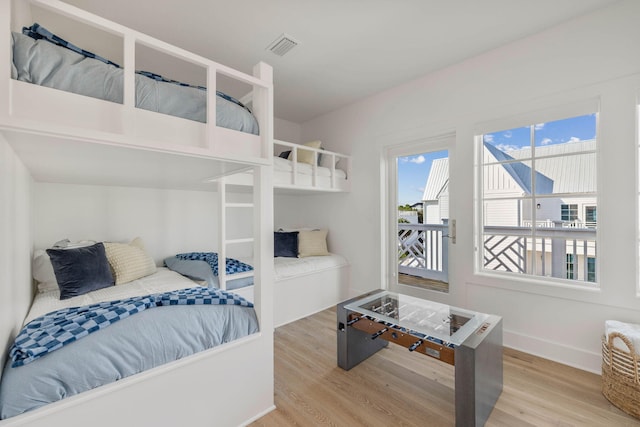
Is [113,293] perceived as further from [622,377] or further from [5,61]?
[622,377]

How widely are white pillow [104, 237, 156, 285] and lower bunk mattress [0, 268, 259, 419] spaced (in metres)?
0.42

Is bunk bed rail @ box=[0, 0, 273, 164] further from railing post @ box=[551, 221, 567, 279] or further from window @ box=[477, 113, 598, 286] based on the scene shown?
railing post @ box=[551, 221, 567, 279]

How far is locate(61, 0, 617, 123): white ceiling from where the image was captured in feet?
6.03

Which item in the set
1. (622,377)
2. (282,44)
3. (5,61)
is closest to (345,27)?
(282,44)

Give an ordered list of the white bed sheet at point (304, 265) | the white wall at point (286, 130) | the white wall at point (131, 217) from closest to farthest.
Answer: the white wall at point (131, 217) < the white bed sheet at point (304, 265) < the white wall at point (286, 130)

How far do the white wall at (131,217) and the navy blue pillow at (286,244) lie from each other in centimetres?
50

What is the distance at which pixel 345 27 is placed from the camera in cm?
206

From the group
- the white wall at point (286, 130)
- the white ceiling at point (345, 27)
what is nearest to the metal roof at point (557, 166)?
the white ceiling at point (345, 27)

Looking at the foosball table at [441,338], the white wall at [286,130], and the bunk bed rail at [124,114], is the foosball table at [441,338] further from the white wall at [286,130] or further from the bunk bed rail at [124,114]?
the white wall at [286,130]

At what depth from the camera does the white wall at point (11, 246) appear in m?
1.03

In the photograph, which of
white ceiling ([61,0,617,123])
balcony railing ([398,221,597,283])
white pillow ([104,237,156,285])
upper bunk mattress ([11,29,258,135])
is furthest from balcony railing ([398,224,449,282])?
white pillow ([104,237,156,285])

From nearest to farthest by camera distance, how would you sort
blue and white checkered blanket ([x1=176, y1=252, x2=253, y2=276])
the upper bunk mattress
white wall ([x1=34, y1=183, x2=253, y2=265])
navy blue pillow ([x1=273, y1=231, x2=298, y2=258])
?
1. the upper bunk mattress
2. white wall ([x1=34, y1=183, x2=253, y2=265])
3. blue and white checkered blanket ([x1=176, y1=252, x2=253, y2=276])
4. navy blue pillow ([x1=273, y1=231, x2=298, y2=258])

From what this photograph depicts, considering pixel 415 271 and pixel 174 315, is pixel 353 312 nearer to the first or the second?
pixel 174 315

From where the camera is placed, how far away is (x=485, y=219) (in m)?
2.50
